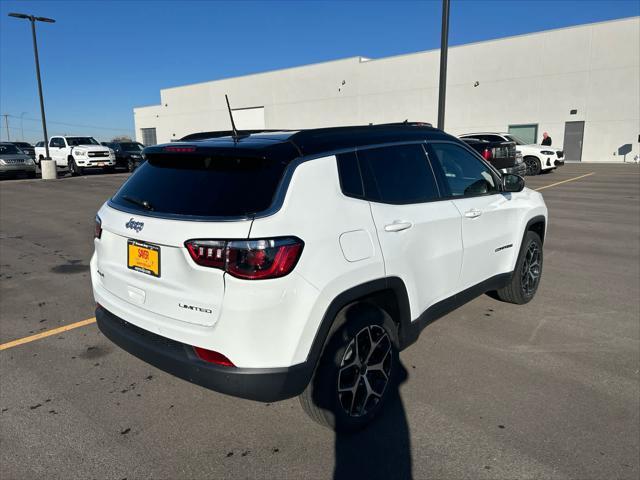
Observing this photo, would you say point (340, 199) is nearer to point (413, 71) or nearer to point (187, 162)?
point (187, 162)

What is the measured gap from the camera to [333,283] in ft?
7.92

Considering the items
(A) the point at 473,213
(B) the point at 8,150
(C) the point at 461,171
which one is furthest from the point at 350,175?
(B) the point at 8,150

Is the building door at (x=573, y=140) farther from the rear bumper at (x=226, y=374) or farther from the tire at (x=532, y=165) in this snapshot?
the rear bumper at (x=226, y=374)

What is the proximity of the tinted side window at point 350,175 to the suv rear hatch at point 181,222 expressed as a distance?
14.9 inches

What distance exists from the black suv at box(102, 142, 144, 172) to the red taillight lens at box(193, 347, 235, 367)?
25158 mm

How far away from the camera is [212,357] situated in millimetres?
2404

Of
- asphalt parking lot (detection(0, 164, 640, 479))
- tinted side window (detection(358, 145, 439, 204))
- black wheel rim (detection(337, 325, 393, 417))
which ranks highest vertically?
tinted side window (detection(358, 145, 439, 204))

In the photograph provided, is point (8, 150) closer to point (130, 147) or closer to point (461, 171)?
point (130, 147)

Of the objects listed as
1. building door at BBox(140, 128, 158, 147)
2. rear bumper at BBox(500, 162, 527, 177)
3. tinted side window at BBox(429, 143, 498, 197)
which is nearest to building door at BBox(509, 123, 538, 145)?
rear bumper at BBox(500, 162, 527, 177)

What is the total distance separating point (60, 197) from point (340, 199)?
14685mm

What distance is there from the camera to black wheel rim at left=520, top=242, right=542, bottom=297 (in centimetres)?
468

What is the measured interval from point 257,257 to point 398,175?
1.26 m

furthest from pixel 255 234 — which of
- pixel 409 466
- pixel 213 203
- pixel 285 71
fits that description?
pixel 285 71

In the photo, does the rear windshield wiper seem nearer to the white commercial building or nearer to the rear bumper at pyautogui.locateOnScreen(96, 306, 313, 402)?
the rear bumper at pyautogui.locateOnScreen(96, 306, 313, 402)
